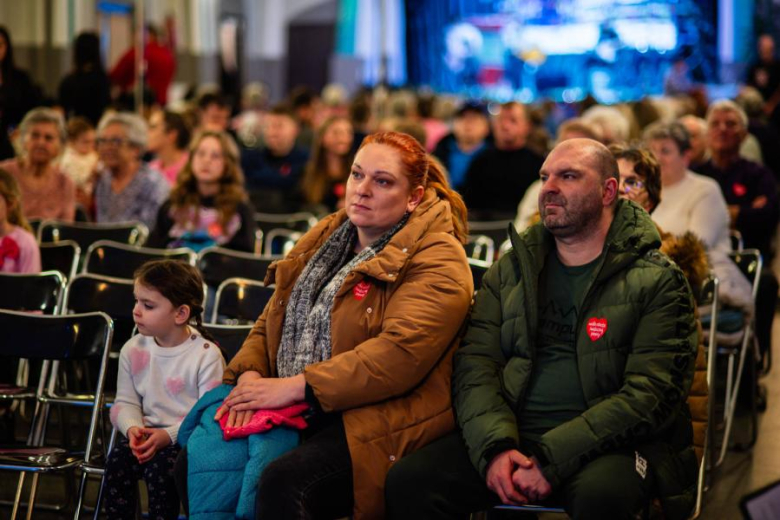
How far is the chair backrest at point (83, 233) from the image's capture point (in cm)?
614

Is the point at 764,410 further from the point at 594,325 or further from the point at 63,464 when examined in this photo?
the point at 63,464

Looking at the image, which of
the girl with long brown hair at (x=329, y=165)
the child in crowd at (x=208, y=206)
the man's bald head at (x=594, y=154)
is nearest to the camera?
the man's bald head at (x=594, y=154)

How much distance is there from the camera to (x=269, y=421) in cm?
332

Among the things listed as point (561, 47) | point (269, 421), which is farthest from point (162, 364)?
point (561, 47)

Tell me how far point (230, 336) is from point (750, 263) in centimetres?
252

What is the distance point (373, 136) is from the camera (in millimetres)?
3604

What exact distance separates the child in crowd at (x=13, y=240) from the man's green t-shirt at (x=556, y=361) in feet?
8.90

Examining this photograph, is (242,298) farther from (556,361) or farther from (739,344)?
(739,344)

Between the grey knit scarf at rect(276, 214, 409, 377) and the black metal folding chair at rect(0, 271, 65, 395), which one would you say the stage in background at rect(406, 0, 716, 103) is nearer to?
the black metal folding chair at rect(0, 271, 65, 395)

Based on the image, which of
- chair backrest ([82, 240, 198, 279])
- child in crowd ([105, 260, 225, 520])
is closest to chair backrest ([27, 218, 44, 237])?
chair backrest ([82, 240, 198, 279])

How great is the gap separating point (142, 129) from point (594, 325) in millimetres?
4752

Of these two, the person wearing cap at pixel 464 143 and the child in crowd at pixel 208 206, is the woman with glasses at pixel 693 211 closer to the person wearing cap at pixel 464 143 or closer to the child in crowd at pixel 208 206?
the child in crowd at pixel 208 206

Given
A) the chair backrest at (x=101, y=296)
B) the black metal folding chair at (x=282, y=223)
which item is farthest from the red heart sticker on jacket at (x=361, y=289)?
the black metal folding chair at (x=282, y=223)

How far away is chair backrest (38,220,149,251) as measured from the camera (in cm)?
614
